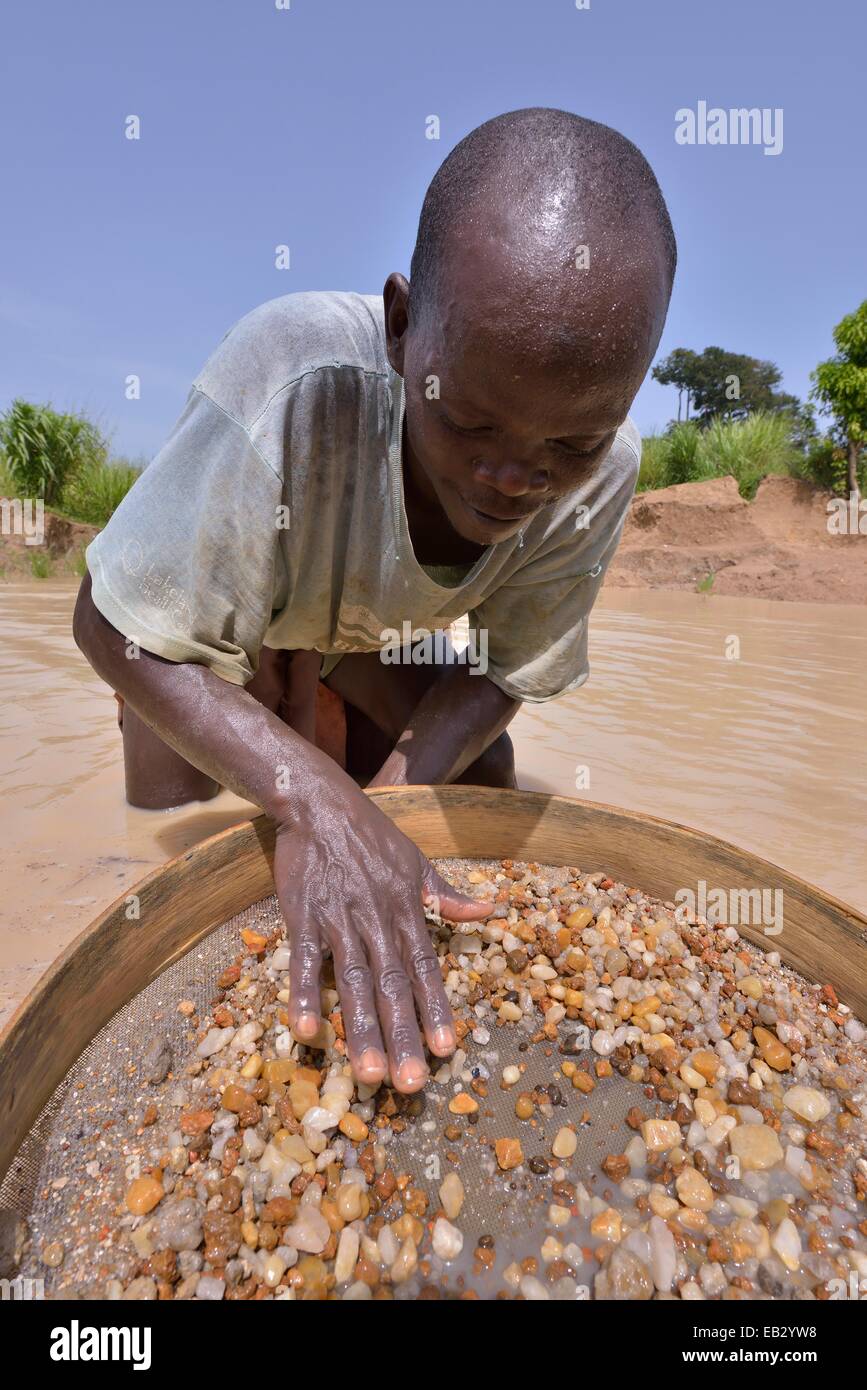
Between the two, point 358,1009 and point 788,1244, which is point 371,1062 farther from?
point 788,1244

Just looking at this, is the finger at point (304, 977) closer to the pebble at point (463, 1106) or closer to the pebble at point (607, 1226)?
the pebble at point (463, 1106)

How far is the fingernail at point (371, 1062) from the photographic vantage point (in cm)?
84

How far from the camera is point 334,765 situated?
1.12 metres

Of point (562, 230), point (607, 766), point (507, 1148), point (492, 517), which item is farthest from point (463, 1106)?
point (607, 766)

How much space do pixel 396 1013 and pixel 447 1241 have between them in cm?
24

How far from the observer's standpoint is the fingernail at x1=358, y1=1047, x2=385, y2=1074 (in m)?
0.84

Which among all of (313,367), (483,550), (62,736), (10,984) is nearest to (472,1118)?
(10,984)

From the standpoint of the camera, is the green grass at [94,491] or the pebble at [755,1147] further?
the green grass at [94,491]

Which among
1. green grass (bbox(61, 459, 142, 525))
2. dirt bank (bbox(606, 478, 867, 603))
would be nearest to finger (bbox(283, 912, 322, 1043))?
dirt bank (bbox(606, 478, 867, 603))

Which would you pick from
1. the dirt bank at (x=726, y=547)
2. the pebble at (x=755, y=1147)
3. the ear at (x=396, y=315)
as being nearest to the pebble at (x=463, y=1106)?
the pebble at (x=755, y=1147)

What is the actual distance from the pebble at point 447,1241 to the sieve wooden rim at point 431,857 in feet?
1.53

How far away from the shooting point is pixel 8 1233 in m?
0.77
